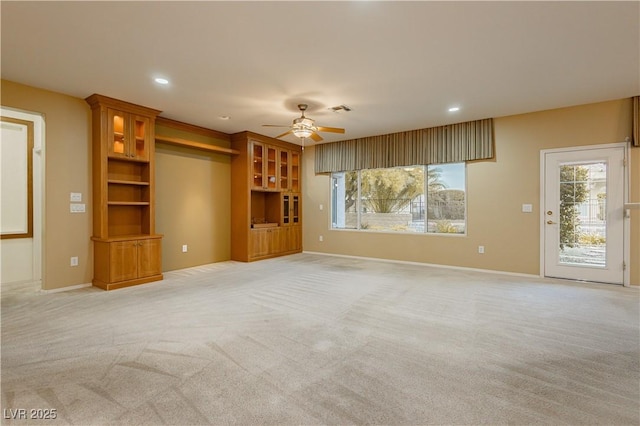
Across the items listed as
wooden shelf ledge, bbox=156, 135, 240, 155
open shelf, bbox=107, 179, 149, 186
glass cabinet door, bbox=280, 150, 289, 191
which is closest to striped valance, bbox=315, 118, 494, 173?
glass cabinet door, bbox=280, 150, 289, 191

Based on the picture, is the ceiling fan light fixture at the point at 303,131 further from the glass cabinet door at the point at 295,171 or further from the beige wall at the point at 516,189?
the beige wall at the point at 516,189

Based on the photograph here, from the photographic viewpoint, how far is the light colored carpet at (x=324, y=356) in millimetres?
1785

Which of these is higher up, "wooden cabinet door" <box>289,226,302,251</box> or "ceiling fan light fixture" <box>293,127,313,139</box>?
"ceiling fan light fixture" <box>293,127,313,139</box>

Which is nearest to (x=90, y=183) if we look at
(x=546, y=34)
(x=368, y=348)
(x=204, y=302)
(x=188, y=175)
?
(x=188, y=175)

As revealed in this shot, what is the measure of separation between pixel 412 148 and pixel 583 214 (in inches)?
119

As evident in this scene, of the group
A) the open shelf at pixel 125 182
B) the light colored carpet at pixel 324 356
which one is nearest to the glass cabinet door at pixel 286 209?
the open shelf at pixel 125 182

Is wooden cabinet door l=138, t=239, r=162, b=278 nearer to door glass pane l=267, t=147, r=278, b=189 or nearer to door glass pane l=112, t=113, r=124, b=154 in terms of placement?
door glass pane l=112, t=113, r=124, b=154

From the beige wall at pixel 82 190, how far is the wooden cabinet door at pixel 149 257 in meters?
0.70

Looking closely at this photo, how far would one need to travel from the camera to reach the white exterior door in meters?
4.57

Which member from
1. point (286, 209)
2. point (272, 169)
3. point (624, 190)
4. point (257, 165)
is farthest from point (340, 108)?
point (624, 190)

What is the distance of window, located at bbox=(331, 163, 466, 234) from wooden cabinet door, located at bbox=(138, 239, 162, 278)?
4.00 m

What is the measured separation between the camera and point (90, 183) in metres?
4.56

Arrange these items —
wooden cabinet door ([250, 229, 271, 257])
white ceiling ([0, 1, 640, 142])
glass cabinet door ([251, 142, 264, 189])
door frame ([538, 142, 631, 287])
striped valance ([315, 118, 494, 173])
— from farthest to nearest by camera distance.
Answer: glass cabinet door ([251, 142, 264, 189]) → wooden cabinet door ([250, 229, 271, 257]) → striped valance ([315, 118, 494, 173]) → door frame ([538, 142, 631, 287]) → white ceiling ([0, 1, 640, 142])

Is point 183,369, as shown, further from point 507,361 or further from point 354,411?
point 507,361
